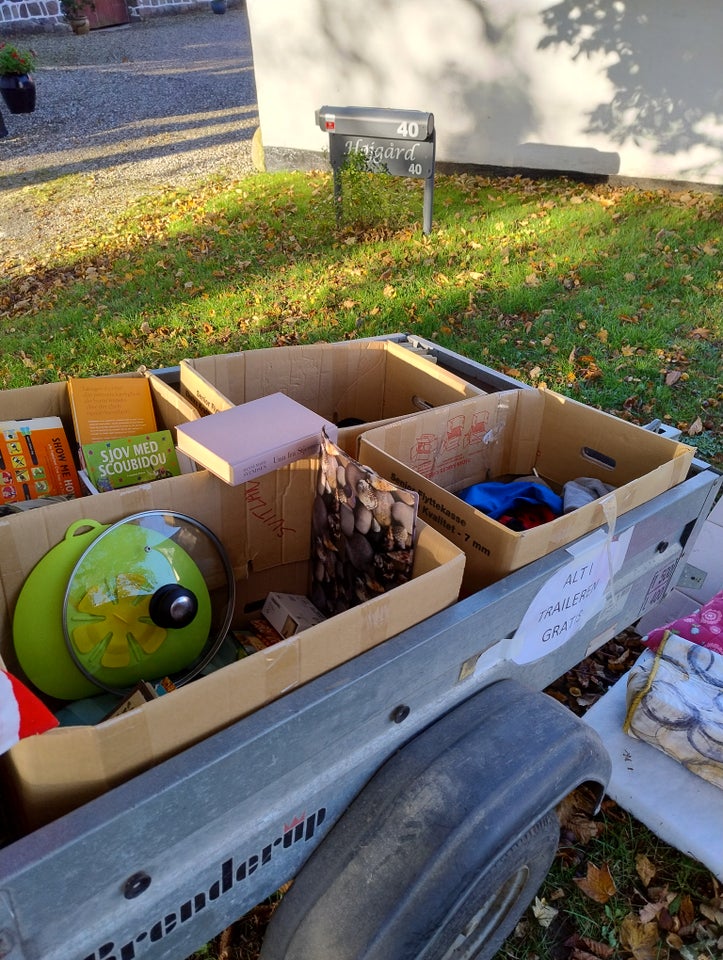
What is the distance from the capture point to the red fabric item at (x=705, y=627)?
2666 millimetres

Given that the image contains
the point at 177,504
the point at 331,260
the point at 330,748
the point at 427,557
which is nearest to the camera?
the point at 330,748

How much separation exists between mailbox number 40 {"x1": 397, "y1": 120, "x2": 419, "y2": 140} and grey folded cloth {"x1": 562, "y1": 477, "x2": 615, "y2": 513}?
188 inches

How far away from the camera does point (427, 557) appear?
1845 mm

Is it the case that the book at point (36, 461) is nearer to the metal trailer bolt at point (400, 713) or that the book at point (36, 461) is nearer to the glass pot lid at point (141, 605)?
the glass pot lid at point (141, 605)

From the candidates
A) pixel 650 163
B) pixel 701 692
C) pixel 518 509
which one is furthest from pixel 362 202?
pixel 701 692

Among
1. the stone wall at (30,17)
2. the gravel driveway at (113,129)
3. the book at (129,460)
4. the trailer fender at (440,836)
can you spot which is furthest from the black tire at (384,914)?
the stone wall at (30,17)

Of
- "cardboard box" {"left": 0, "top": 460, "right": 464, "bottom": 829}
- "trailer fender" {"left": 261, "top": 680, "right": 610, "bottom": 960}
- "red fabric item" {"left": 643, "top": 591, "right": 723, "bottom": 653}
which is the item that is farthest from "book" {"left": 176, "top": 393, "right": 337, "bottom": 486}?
"red fabric item" {"left": 643, "top": 591, "right": 723, "bottom": 653}

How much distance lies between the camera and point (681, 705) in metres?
2.34

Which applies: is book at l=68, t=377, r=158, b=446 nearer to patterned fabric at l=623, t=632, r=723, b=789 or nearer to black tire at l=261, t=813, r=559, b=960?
black tire at l=261, t=813, r=559, b=960

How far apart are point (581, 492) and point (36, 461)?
6.46 ft

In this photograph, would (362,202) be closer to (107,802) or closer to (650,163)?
(650,163)

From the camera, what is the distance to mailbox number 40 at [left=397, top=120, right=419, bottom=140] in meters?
6.22

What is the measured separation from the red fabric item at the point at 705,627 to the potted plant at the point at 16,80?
14.9m

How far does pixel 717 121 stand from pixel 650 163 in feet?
2.36
